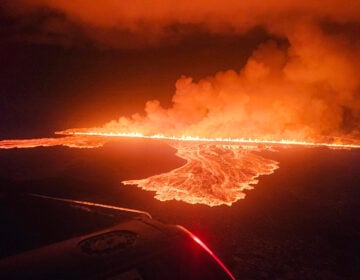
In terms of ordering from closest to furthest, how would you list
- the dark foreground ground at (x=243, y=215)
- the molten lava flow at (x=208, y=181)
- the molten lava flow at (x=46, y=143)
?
1. the dark foreground ground at (x=243, y=215)
2. the molten lava flow at (x=208, y=181)
3. the molten lava flow at (x=46, y=143)

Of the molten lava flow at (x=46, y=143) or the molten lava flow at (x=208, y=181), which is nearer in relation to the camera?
the molten lava flow at (x=208, y=181)

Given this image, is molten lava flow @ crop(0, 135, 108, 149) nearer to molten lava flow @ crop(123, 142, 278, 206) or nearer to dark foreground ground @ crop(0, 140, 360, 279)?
dark foreground ground @ crop(0, 140, 360, 279)

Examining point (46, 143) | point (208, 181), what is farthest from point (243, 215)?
point (46, 143)

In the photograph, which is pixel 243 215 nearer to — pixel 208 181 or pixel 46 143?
pixel 208 181

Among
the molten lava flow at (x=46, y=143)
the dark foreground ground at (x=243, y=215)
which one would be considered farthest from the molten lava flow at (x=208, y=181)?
the molten lava flow at (x=46, y=143)

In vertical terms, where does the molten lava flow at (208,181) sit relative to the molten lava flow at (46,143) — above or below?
below

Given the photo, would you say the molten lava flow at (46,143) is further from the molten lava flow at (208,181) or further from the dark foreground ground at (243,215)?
the molten lava flow at (208,181)

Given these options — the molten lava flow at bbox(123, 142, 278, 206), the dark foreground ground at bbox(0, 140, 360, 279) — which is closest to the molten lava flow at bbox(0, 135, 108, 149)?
the dark foreground ground at bbox(0, 140, 360, 279)
